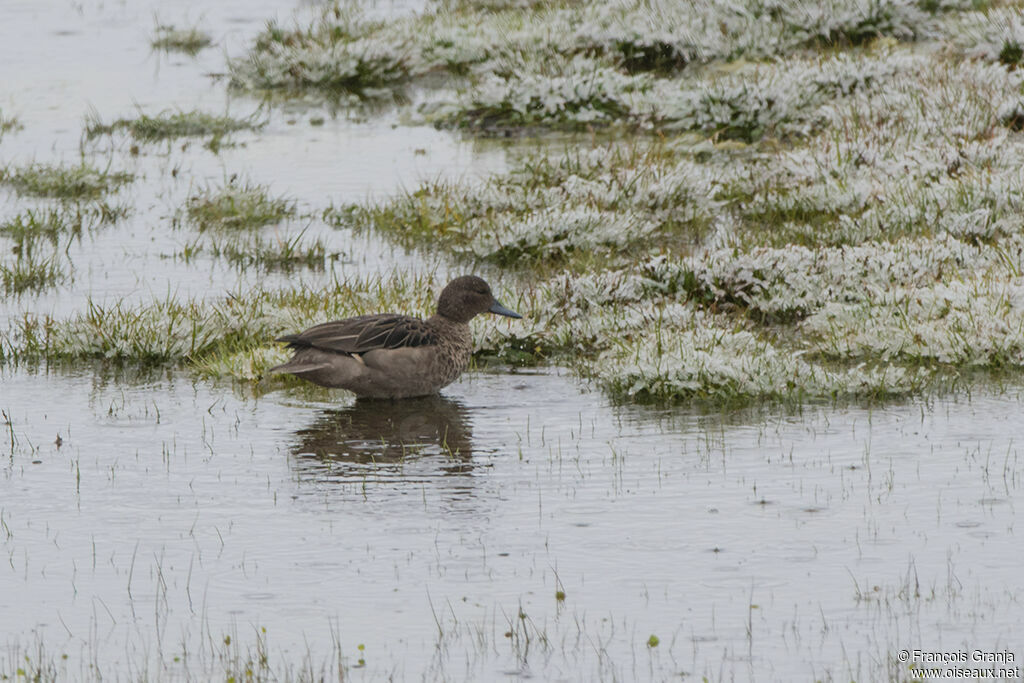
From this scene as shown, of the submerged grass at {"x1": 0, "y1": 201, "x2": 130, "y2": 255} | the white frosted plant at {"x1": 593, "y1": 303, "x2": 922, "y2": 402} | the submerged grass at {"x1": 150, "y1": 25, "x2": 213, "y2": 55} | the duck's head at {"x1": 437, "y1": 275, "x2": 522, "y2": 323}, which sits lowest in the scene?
the white frosted plant at {"x1": 593, "y1": 303, "x2": 922, "y2": 402}

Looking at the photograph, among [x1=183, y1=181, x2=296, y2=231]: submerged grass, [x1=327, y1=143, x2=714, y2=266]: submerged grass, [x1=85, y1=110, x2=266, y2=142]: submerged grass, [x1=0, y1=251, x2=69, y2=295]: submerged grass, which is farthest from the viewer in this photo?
[x1=85, y1=110, x2=266, y2=142]: submerged grass

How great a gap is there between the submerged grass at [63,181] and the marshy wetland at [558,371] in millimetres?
45

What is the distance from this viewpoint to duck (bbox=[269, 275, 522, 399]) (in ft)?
29.8

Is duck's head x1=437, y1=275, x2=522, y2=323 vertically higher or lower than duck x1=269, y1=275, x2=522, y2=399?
higher

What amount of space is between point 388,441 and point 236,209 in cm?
658

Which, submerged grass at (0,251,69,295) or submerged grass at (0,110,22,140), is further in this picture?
submerged grass at (0,110,22,140)

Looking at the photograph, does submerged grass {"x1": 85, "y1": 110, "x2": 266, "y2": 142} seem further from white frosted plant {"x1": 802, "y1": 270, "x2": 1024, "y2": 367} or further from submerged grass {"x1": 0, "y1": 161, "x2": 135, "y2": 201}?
white frosted plant {"x1": 802, "y1": 270, "x2": 1024, "y2": 367}

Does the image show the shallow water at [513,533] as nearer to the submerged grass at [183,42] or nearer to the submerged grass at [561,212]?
the submerged grass at [561,212]

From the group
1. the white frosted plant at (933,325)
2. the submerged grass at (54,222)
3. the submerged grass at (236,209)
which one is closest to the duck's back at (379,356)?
the white frosted plant at (933,325)

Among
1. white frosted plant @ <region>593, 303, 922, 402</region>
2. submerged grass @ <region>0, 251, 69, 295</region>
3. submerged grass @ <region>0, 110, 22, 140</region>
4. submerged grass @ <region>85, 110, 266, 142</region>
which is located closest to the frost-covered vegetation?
white frosted plant @ <region>593, 303, 922, 402</region>

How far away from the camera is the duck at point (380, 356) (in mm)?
9086

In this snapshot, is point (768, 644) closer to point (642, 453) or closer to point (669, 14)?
point (642, 453)

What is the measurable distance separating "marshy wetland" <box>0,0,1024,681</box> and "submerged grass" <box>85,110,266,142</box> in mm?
61

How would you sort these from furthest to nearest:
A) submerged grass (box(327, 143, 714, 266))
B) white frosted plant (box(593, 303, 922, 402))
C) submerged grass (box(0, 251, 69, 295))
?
submerged grass (box(327, 143, 714, 266)), submerged grass (box(0, 251, 69, 295)), white frosted plant (box(593, 303, 922, 402))
